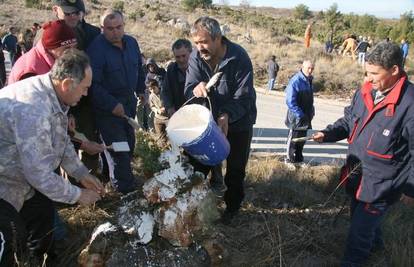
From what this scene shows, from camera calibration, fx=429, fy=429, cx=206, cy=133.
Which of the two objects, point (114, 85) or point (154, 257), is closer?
point (154, 257)

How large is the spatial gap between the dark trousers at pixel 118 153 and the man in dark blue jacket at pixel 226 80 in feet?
2.47

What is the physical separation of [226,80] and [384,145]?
1296 mm

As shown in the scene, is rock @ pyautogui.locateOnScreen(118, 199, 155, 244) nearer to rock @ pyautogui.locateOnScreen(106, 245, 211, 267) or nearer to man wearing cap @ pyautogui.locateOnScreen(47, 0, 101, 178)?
rock @ pyautogui.locateOnScreen(106, 245, 211, 267)

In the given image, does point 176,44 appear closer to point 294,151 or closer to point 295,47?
point 294,151

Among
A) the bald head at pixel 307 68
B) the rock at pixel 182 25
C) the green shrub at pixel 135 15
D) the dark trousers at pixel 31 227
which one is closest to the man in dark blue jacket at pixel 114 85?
the dark trousers at pixel 31 227

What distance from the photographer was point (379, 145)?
2.96m

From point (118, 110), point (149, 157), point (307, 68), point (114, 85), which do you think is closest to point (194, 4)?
point (307, 68)

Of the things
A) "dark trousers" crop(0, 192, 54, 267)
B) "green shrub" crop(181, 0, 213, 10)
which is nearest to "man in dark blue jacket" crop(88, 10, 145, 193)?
"dark trousers" crop(0, 192, 54, 267)

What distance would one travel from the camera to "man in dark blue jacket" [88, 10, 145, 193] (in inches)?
150

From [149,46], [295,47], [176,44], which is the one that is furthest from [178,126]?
[295,47]

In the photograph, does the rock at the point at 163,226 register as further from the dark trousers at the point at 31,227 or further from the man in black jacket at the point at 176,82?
the man in black jacket at the point at 176,82

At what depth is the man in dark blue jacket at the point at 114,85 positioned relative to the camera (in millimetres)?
3822

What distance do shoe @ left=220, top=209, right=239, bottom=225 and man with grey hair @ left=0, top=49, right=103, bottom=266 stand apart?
158 cm

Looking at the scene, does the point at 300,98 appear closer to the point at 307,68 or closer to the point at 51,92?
the point at 307,68
